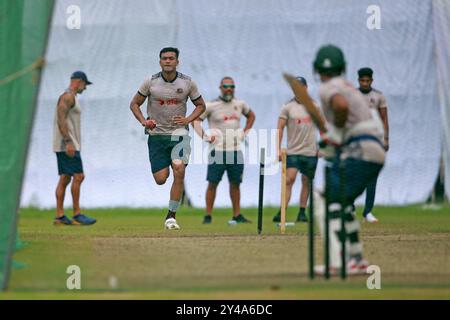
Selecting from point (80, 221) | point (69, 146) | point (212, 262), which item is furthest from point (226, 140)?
point (212, 262)

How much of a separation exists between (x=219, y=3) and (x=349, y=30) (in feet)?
7.95

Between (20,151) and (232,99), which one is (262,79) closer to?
(232,99)

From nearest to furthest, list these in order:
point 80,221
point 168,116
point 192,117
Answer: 1. point 192,117
2. point 168,116
3. point 80,221

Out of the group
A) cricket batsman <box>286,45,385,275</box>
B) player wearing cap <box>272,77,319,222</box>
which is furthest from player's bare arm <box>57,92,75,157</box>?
cricket batsman <box>286,45,385,275</box>

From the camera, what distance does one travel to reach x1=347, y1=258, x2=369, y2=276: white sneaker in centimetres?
948

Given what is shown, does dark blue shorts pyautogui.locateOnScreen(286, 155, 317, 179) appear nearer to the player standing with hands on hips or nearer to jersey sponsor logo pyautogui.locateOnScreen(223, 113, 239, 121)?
jersey sponsor logo pyautogui.locateOnScreen(223, 113, 239, 121)

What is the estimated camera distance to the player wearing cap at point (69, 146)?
16.8 meters

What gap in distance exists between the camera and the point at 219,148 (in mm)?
17656

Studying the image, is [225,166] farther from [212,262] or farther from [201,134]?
[212,262]

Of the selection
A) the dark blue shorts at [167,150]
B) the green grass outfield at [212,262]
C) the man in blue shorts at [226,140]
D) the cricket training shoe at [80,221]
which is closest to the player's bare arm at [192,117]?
the dark blue shorts at [167,150]

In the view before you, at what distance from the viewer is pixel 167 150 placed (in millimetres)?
15445

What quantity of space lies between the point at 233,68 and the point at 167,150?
6039 mm

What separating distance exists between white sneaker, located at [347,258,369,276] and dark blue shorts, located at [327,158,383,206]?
497 millimetres

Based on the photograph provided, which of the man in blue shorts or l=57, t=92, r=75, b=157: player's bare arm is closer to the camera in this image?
l=57, t=92, r=75, b=157: player's bare arm
